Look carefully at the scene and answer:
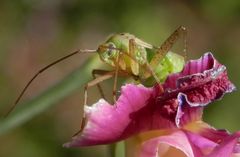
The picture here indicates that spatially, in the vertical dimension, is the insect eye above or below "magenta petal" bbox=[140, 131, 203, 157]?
above

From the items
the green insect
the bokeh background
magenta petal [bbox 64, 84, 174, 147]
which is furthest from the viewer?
the bokeh background

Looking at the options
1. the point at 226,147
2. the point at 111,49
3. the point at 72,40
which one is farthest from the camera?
the point at 72,40

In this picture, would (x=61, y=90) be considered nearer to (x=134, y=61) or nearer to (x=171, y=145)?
(x=134, y=61)

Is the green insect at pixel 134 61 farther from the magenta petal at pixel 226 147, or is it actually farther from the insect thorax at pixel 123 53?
the magenta petal at pixel 226 147

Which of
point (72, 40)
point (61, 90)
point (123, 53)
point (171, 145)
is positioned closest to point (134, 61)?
point (123, 53)

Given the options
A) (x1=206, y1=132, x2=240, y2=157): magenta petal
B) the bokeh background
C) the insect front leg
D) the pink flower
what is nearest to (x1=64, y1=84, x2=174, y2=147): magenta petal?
the pink flower

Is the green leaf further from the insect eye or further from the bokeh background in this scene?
the bokeh background
